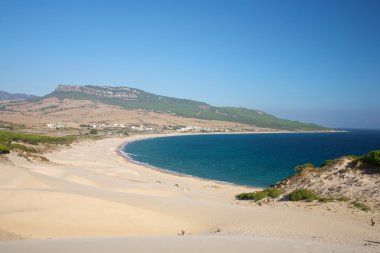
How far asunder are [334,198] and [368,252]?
35.0 ft

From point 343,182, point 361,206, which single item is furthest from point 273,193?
point 361,206

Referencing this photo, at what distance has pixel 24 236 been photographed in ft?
42.4

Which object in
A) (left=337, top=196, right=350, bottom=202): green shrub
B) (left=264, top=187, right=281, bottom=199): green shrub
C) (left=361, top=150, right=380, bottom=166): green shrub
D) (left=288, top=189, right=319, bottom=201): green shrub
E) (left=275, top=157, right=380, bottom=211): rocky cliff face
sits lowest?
(left=264, top=187, right=281, bottom=199): green shrub

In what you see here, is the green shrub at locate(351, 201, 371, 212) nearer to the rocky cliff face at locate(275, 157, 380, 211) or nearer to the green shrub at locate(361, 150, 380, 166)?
the rocky cliff face at locate(275, 157, 380, 211)

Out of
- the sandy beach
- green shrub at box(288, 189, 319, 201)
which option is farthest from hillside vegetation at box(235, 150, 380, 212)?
the sandy beach

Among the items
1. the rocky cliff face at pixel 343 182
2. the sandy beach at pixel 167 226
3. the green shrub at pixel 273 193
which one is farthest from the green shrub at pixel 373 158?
the green shrub at pixel 273 193

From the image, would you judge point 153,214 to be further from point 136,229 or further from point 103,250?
point 103,250

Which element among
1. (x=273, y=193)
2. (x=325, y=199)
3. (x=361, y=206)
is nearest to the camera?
(x=361, y=206)

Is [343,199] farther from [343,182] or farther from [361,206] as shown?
[343,182]

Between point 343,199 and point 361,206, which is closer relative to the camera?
point 361,206

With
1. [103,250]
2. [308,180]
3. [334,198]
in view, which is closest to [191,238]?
[103,250]

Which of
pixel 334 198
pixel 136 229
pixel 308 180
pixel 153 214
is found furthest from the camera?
pixel 308 180

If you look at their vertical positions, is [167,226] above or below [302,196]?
below

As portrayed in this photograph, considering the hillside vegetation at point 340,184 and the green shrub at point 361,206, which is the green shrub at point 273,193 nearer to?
the hillside vegetation at point 340,184
